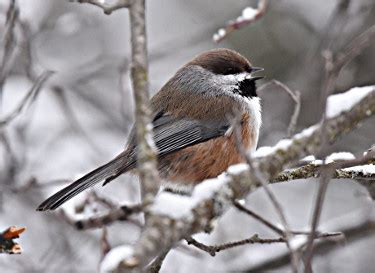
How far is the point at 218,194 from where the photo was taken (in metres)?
2.15

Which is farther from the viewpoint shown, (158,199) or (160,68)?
(160,68)

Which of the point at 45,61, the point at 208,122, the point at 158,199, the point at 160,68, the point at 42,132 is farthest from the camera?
the point at 160,68

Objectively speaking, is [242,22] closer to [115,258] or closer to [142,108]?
[142,108]

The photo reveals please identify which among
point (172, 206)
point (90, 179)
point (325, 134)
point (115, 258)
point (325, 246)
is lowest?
point (115, 258)

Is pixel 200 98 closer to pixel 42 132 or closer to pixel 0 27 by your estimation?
pixel 0 27

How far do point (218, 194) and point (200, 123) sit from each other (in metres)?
2.09

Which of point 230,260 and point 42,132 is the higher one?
point 42,132

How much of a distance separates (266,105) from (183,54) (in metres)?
1.96

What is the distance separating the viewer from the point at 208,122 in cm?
422

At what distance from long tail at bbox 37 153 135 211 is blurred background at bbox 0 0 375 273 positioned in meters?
1.20

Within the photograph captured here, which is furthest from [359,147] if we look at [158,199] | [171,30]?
[158,199]

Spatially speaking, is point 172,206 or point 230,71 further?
point 230,71

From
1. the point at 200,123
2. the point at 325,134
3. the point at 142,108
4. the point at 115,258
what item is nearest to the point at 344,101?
the point at 325,134

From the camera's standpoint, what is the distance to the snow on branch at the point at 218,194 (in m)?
1.87
